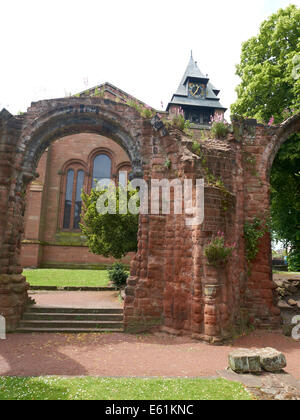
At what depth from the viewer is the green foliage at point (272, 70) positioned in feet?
41.3

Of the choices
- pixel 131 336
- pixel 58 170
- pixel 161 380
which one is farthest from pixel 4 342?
pixel 58 170

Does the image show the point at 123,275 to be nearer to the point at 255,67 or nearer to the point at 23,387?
the point at 23,387

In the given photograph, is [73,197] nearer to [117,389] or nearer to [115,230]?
[115,230]

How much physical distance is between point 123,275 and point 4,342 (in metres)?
7.18

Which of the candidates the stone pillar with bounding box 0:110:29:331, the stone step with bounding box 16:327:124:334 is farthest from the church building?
the stone step with bounding box 16:327:124:334

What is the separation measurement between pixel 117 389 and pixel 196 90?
3632 centimetres

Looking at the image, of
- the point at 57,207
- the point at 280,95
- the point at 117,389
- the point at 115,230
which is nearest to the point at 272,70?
the point at 280,95

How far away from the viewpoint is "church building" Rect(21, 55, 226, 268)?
2053cm

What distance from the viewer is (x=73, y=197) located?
22.8 m

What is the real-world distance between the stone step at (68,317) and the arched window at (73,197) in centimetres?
1469

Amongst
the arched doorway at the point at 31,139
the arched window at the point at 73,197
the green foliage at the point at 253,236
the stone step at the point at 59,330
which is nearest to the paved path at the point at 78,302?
the stone step at the point at 59,330

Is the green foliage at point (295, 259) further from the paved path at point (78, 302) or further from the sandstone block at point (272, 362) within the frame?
the sandstone block at point (272, 362)

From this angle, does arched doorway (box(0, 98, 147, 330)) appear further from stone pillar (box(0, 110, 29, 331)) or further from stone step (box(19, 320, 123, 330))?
stone step (box(19, 320, 123, 330))

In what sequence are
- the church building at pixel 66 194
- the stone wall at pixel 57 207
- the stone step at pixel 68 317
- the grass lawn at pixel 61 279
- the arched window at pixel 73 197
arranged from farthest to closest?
the arched window at pixel 73 197 → the church building at pixel 66 194 → the stone wall at pixel 57 207 → the grass lawn at pixel 61 279 → the stone step at pixel 68 317
